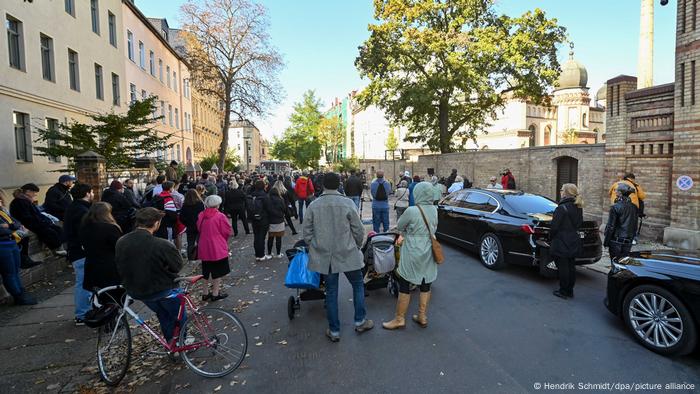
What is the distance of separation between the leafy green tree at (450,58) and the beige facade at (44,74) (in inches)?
603

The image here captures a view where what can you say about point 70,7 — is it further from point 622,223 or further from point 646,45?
point 646,45

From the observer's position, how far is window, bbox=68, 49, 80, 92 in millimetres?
A: 18422

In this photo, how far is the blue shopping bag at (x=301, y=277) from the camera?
5137 mm

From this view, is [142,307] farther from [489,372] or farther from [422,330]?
[489,372]

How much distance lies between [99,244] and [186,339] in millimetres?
1567

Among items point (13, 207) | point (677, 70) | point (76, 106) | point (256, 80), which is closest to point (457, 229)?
point (677, 70)

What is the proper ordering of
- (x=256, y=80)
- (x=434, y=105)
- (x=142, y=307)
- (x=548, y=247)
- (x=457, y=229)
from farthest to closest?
(x=256, y=80)
(x=434, y=105)
(x=457, y=229)
(x=548, y=247)
(x=142, y=307)

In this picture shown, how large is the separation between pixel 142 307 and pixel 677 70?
42.2ft

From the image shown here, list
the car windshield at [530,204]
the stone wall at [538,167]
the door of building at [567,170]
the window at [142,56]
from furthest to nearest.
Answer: the window at [142,56] → the door of building at [567,170] → the stone wall at [538,167] → the car windshield at [530,204]

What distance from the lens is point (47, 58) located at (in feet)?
54.5

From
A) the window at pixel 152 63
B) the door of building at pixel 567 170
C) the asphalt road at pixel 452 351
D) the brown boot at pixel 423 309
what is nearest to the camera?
the asphalt road at pixel 452 351

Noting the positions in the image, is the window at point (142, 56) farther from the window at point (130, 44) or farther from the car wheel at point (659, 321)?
the car wheel at point (659, 321)

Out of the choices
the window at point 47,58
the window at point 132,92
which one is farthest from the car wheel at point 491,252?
the window at point 132,92

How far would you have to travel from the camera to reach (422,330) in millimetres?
4883
